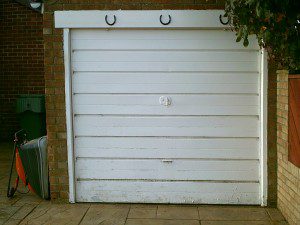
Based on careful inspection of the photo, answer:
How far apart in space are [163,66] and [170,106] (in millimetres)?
546

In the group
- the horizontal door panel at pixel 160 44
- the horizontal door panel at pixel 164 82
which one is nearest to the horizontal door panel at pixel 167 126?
the horizontal door panel at pixel 164 82

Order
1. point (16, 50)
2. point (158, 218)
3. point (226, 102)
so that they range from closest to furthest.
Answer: point (158, 218) < point (226, 102) < point (16, 50)

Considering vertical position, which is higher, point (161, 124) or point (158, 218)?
point (161, 124)

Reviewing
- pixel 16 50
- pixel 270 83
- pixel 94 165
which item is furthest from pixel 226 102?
pixel 16 50

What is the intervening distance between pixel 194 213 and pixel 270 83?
196 centimetres

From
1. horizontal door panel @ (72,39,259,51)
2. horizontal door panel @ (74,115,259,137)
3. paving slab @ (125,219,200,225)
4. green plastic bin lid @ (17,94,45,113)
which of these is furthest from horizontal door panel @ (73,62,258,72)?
green plastic bin lid @ (17,94,45,113)

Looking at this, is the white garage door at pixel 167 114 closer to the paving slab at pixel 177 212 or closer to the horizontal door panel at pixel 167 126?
the horizontal door panel at pixel 167 126

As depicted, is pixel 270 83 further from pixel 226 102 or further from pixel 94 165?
pixel 94 165

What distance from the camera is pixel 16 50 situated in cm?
1022

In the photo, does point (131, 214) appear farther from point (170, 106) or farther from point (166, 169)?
point (170, 106)

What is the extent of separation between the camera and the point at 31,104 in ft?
29.5

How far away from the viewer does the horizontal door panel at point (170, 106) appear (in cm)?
567

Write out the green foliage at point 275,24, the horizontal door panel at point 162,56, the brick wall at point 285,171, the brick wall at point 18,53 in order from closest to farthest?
1. the green foliage at point 275,24
2. the brick wall at point 285,171
3. the horizontal door panel at point 162,56
4. the brick wall at point 18,53

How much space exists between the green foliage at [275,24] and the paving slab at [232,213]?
1.98 metres
